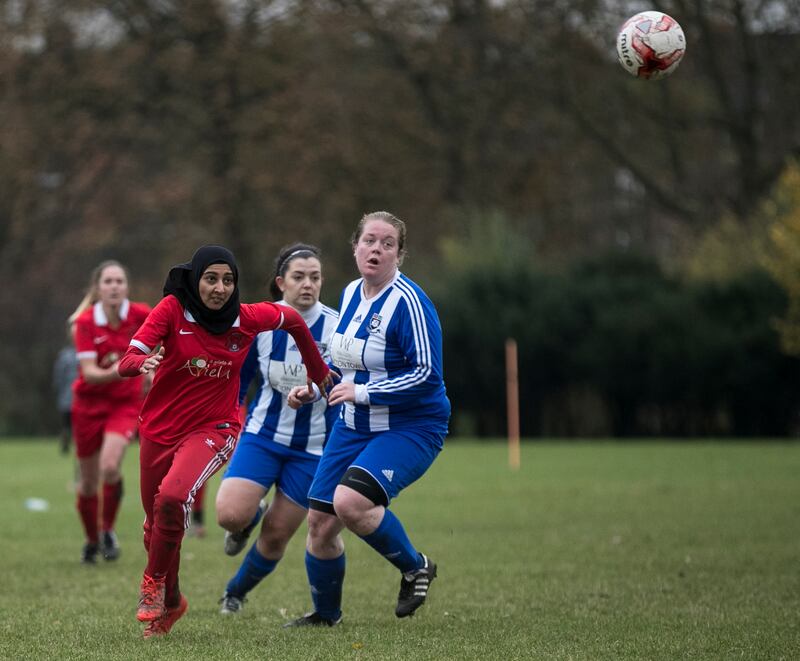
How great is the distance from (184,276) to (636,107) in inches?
1190

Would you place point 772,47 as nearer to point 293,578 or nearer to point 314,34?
point 314,34

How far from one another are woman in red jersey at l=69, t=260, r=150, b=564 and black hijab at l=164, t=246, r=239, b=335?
3216mm

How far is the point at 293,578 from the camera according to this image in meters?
10.2

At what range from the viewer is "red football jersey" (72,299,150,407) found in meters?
10.5

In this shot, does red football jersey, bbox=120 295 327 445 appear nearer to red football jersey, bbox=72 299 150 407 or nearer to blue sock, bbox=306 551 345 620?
blue sock, bbox=306 551 345 620

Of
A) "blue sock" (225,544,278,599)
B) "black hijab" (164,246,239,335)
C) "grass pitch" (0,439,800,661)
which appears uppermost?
"black hijab" (164,246,239,335)

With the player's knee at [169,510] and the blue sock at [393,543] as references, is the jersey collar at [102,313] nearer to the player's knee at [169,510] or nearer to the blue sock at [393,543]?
the player's knee at [169,510]

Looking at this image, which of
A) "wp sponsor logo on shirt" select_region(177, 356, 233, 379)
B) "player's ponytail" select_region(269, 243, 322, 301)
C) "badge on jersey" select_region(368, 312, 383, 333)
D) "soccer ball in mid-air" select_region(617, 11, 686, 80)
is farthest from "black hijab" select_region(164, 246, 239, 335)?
"soccer ball in mid-air" select_region(617, 11, 686, 80)

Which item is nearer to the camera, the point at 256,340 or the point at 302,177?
the point at 256,340

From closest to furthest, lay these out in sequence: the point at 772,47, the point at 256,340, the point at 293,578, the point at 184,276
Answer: the point at 184,276 < the point at 256,340 < the point at 293,578 < the point at 772,47

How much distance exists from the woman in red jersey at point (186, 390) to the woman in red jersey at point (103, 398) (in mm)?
2947

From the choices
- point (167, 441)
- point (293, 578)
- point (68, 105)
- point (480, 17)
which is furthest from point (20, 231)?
point (167, 441)

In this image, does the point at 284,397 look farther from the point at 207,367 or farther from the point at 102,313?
A: the point at 102,313

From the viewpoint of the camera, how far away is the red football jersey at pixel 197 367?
23.7 ft
